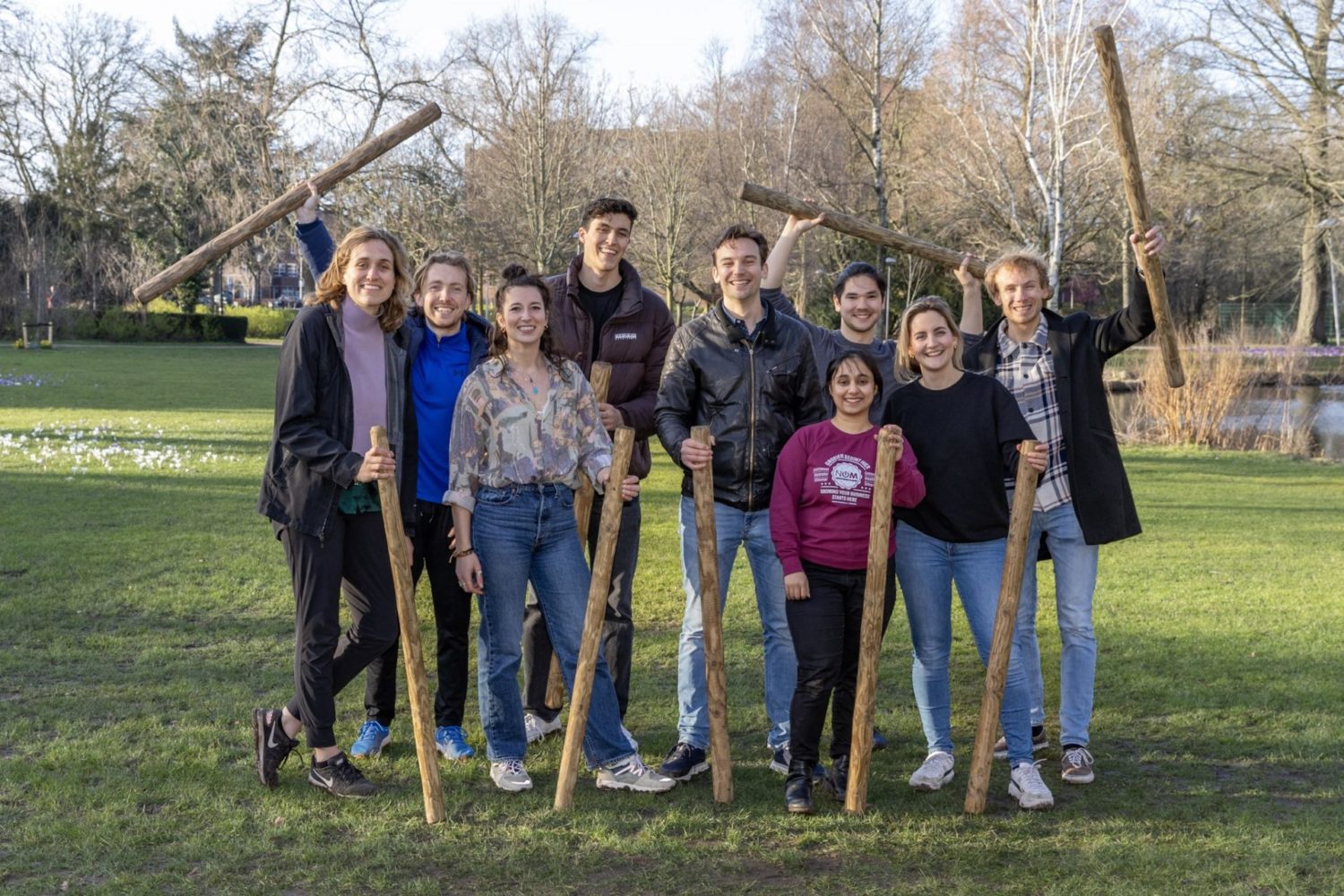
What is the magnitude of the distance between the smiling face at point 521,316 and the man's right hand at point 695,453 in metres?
0.79

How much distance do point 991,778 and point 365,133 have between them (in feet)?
101

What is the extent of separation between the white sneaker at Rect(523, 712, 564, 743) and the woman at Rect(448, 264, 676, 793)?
61cm

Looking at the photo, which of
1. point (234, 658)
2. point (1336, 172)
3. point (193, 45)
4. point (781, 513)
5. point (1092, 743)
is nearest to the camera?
point (781, 513)

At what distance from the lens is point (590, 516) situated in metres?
6.06

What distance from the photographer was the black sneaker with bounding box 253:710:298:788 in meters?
5.18

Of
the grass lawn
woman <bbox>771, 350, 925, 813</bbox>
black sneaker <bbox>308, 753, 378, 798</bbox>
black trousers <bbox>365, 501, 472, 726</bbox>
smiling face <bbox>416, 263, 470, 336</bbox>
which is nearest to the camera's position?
the grass lawn

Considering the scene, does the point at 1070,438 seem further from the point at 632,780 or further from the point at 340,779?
the point at 340,779

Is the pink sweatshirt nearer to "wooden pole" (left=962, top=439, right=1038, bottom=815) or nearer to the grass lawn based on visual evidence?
"wooden pole" (left=962, top=439, right=1038, bottom=815)

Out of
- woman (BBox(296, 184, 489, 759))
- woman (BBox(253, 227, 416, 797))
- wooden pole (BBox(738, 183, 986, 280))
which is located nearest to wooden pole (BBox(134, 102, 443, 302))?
woman (BBox(296, 184, 489, 759))

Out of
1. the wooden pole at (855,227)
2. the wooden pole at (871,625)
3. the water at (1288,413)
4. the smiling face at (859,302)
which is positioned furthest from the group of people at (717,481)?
the water at (1288,413)

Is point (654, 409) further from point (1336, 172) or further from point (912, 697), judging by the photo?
point (1336, 172)

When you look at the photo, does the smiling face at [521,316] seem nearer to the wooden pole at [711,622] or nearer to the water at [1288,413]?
the wooden pole at [711,622]

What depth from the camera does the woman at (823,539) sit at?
5008 mm

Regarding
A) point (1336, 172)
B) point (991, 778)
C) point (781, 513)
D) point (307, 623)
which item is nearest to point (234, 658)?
point (307, 623)
